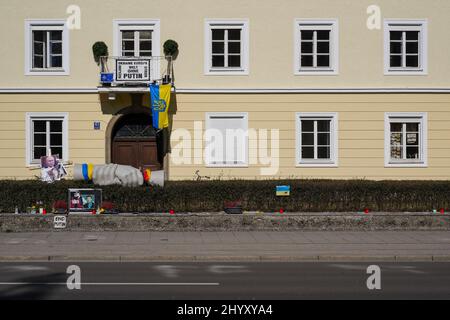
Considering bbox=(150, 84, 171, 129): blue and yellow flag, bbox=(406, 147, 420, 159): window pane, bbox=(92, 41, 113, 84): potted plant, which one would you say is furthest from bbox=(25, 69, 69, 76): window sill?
bbox=(406, 147, 420, 159): window pane

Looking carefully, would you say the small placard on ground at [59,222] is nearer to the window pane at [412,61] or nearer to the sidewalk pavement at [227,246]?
the sidewalk pavement at [227,246]

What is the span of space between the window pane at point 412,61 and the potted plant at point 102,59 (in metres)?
10.8

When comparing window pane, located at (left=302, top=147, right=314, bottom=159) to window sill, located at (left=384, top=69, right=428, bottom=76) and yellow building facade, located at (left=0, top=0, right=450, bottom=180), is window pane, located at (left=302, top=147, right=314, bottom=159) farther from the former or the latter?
window sill, located at (left=384, top=69, right=428, bottom=76)

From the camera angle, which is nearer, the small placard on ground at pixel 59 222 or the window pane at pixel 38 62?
the small placard on ground at pixel 59 222

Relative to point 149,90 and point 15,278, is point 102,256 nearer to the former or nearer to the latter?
point 15,278

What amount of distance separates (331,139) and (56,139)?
1003cm

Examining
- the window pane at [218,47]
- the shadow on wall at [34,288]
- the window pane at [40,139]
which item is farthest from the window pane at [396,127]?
the shadow on wall at [34,288]

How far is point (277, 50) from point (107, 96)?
640cm

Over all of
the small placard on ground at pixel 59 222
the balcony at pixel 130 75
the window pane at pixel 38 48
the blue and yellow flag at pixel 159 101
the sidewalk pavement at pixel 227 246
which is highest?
the window pane at pixel 38 48

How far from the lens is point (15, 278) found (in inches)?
464

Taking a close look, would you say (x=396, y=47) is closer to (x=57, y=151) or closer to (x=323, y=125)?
(x=323, y=125)

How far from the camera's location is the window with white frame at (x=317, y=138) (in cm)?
2327

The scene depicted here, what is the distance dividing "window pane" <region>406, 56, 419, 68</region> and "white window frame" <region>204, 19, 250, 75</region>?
594cm
